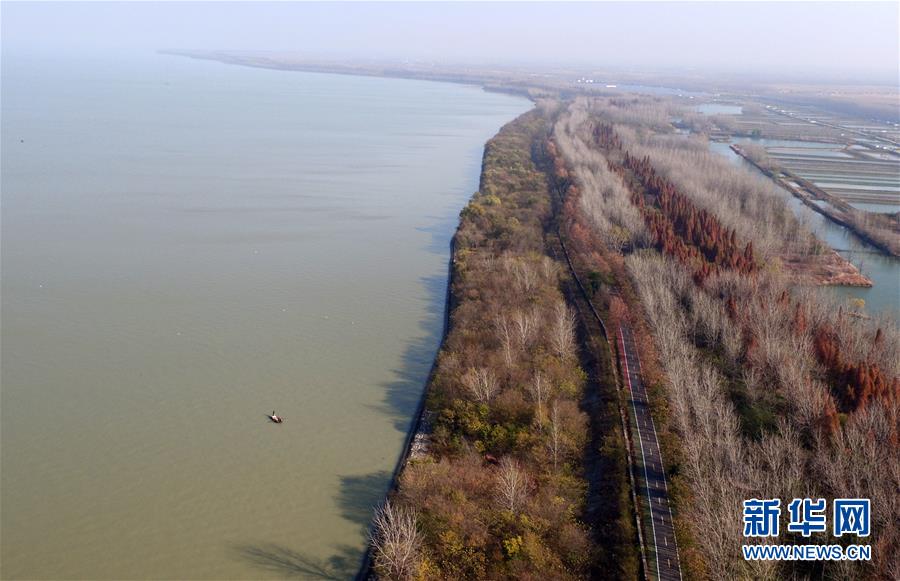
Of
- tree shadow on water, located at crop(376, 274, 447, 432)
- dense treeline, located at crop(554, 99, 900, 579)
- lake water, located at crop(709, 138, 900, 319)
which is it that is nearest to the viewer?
dense treeline, located at crop(554, 99, 900, 579)

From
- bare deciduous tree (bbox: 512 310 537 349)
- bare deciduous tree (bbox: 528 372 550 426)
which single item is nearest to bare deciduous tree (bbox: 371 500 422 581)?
bare deciduous tree (bbox: 528 372 550 426)

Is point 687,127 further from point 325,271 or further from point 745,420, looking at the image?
point 745,420

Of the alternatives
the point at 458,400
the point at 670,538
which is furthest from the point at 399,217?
the point at 670,538

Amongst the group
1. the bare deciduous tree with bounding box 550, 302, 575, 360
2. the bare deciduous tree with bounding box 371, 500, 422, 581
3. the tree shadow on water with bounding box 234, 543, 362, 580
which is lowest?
the tree shadow on water with bounding box 234, 543, 362, 580

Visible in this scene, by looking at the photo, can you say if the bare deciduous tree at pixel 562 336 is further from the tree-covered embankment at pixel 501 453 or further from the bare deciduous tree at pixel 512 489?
the bare deciduous tree at pixel 512 489

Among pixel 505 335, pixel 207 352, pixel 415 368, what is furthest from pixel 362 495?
pixel 207 352

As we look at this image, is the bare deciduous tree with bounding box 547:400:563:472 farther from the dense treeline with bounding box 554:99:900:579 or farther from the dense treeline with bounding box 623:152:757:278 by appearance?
the dense treeline with bounding box 623:152:757:278
